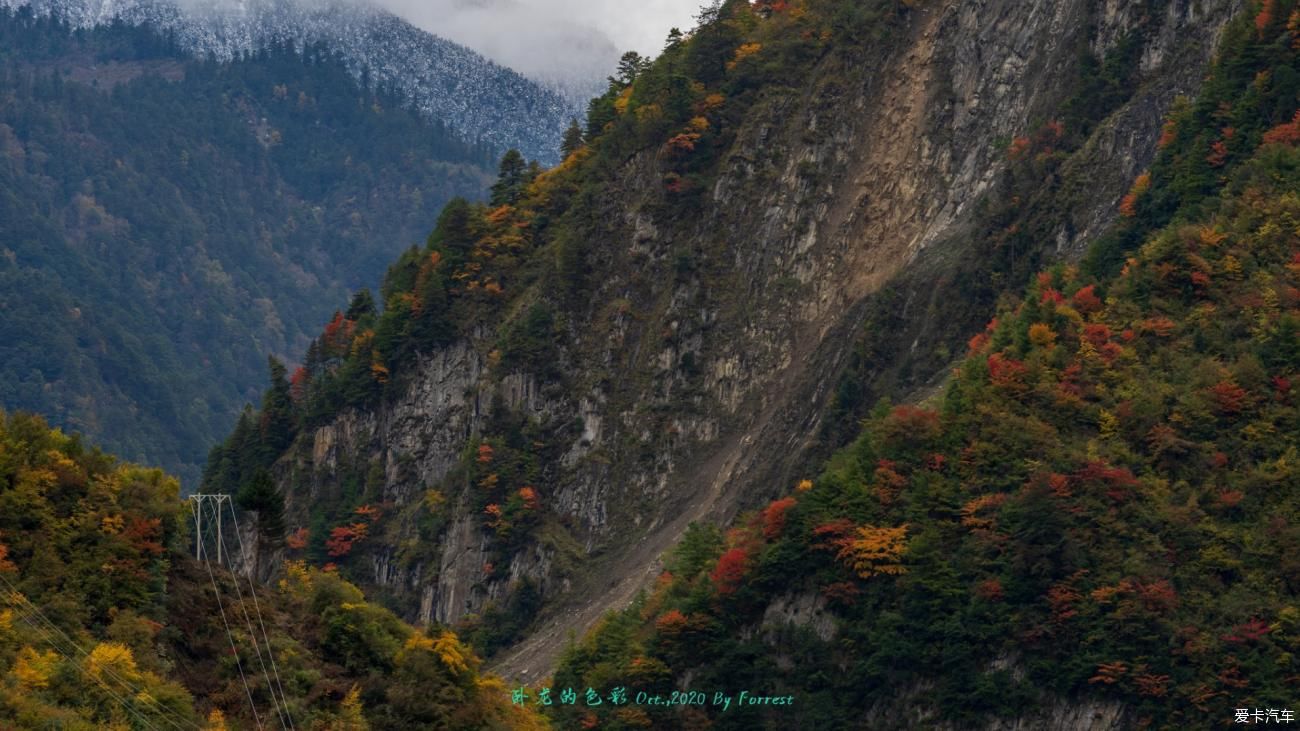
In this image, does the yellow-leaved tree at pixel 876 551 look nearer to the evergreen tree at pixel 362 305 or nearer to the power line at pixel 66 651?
the power line at pixel 66 651

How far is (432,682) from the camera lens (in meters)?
64.4

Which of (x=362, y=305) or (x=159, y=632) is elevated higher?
(x=362, y=305)

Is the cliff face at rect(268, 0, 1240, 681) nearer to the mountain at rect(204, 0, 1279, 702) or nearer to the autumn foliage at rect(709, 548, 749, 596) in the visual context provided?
the mountain at rect(204, 0, 1279, 702)

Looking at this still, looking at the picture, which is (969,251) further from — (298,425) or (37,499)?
(37,499)

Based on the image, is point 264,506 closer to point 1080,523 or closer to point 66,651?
point 66,651

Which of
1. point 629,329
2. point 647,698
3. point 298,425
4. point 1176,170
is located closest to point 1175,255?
point 1176,170

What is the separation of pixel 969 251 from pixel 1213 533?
27967 mm

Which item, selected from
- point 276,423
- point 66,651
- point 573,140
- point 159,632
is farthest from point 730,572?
point 276,423

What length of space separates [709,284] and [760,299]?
335 centimetres

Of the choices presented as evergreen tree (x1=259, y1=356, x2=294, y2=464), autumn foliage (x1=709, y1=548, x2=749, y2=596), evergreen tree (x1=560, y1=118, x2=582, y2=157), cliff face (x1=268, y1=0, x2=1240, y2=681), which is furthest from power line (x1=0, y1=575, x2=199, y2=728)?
evergreen tree (x1=560, y1=118, x2=582, y2=157)

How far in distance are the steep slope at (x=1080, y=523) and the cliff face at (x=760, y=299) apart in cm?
934

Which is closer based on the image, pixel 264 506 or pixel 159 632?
pixel 159 632

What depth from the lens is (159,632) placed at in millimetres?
59938

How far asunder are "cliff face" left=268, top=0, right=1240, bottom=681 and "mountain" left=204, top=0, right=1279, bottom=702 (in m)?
0.16
